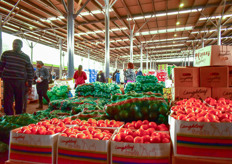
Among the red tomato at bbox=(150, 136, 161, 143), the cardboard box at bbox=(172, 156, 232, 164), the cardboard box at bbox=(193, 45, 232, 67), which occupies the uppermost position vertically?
the cardboard box at bbox=(193, 45, 232, 67)

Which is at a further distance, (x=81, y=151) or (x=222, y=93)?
(x=222, y=93)

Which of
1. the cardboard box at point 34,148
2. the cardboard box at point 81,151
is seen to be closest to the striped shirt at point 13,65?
the cardboard box at point 34,148

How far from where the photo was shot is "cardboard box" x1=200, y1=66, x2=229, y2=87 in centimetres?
223

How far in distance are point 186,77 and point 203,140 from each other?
58.0 inches

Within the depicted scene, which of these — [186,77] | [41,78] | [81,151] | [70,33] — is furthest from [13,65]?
[186,77]

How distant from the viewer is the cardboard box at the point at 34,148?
1109 millimetres

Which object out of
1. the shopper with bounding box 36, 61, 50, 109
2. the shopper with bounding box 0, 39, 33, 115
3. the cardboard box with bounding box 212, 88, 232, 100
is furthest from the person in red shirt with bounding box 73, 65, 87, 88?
the cardboard box with bounding box 212, 88, 232, 100

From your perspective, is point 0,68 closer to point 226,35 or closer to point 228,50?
point 228,50

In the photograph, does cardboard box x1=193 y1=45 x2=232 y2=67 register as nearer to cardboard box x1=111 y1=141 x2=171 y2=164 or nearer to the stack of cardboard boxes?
the stack of cardboard boxes

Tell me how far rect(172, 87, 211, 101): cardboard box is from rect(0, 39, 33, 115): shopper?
10.3 ft

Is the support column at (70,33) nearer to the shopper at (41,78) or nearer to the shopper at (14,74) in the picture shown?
the shopper at (41,78)

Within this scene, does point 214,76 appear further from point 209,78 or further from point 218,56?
point 218,56

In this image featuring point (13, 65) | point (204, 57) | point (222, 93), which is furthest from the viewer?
point (13, 65)

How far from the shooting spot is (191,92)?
7.33 feet
